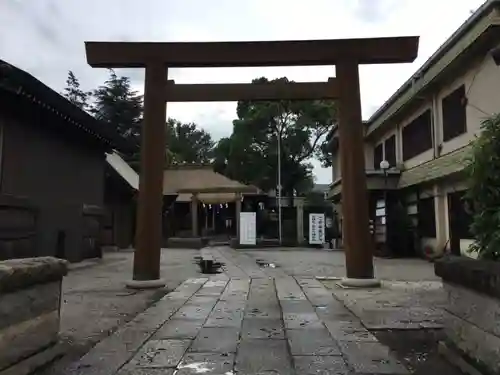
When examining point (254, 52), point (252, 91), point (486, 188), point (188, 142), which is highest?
point (188, 142)

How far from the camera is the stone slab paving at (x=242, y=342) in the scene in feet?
12.3

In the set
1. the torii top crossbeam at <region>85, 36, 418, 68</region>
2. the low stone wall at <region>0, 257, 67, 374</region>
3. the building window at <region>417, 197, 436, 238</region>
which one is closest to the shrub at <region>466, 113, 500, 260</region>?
the low stone wall at <region>0, 257, 67, 374</region>

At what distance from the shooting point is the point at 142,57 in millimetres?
8617

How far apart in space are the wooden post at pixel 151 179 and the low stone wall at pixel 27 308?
4093mm

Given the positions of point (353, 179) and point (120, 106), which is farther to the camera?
point (120, 106)

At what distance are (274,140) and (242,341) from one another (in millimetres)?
29591

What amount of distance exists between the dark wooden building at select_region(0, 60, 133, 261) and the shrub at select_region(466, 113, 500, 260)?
6710 mm

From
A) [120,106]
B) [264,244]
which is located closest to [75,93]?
[120,106]

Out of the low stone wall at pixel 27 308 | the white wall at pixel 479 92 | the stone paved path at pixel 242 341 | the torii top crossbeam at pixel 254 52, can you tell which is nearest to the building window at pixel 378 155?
the white wall at pixel 479 92

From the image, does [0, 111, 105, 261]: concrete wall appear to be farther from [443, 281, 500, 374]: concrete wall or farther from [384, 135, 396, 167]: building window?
[384, 135, 396, 167]: building window

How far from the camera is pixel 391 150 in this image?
20.2 meters

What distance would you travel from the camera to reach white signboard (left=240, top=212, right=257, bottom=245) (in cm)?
2531

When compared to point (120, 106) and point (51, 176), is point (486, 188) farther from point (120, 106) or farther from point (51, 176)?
point (120, 106)

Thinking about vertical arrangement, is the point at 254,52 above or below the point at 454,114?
below
